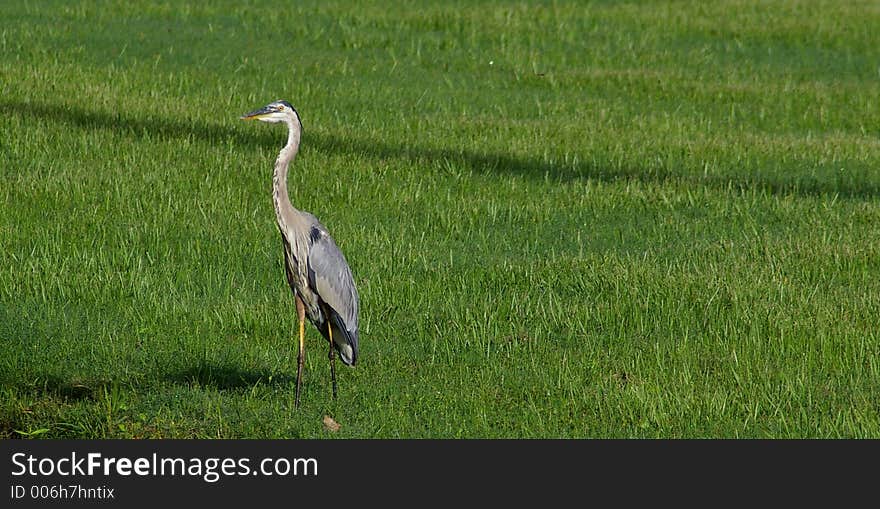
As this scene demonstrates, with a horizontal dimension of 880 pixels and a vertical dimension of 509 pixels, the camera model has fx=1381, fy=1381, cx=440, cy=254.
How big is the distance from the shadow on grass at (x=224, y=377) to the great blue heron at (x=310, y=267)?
0.30 m

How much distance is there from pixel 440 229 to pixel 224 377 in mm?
3713

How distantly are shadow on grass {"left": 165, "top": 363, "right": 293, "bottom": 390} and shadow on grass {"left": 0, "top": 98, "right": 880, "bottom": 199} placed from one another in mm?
5646

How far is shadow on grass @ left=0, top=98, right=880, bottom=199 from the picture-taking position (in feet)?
41.9

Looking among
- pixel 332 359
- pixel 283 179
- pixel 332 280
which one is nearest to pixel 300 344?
pixel 332 359

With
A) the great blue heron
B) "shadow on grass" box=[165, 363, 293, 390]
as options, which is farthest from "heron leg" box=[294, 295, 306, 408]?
"shadow on grass" box=[165, 363, 293, 390]

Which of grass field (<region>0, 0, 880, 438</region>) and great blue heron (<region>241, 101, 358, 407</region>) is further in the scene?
grass field (<region>0, 0, 880, 438</region>)

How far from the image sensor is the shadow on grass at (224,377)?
7262 millimetres

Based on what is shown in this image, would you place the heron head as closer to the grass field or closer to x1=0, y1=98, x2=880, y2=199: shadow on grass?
the grass field

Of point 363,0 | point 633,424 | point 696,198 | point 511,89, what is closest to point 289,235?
point 633,424

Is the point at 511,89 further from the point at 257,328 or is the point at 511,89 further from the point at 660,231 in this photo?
the point at 257,328

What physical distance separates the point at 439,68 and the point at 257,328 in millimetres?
10830

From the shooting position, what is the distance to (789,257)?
1011cm

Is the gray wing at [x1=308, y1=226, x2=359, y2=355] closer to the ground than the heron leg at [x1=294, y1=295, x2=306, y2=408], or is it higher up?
higher up

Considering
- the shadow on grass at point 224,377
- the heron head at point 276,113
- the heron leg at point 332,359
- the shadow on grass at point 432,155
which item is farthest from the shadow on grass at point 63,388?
the shadow on grass at point 432,155
